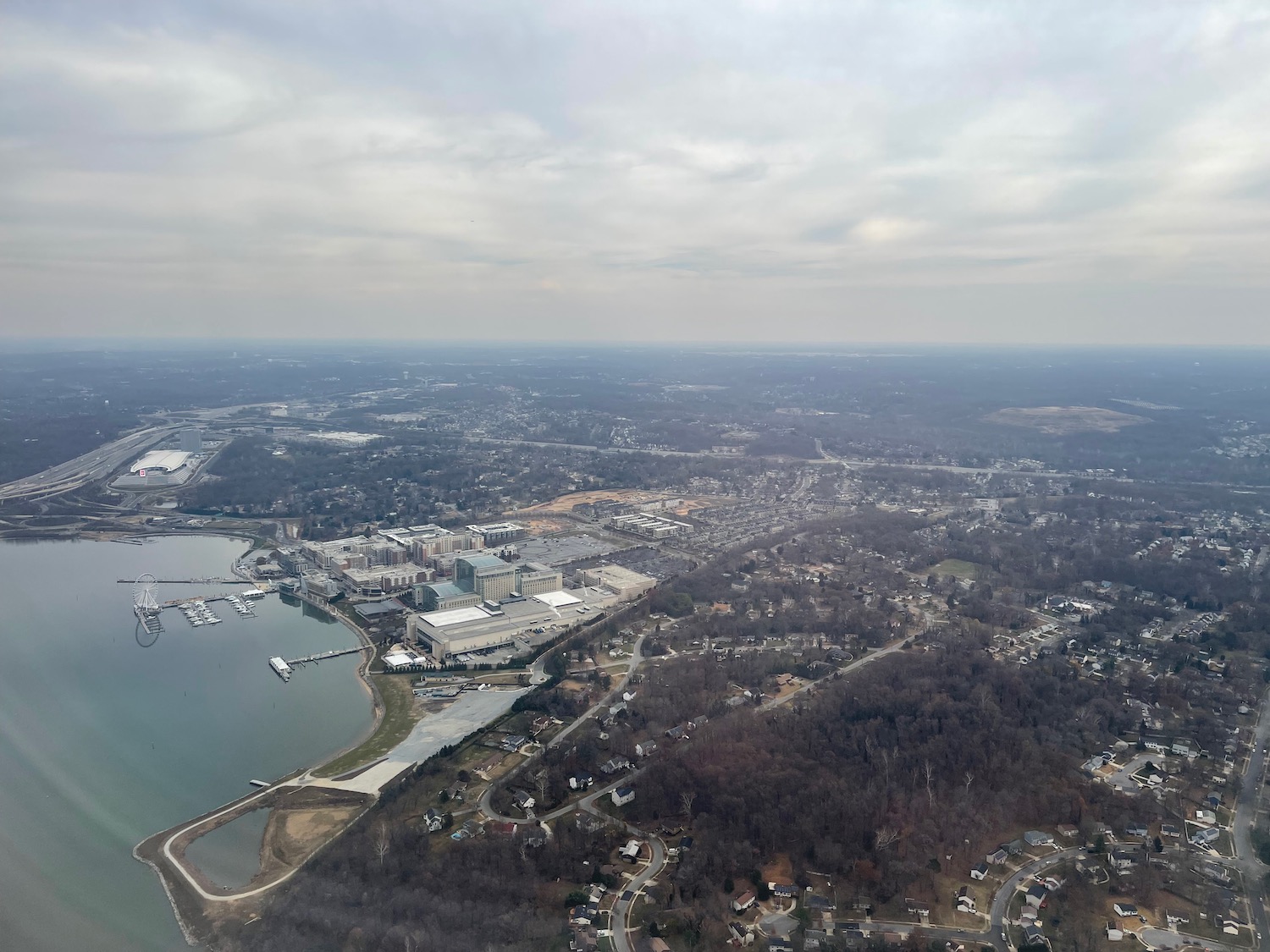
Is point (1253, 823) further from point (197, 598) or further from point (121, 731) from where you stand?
point (197, 598)

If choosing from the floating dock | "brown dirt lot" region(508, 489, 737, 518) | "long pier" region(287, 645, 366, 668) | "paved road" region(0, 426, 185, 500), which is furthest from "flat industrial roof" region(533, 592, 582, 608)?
"paved road" region(0, 426, 185, 500)

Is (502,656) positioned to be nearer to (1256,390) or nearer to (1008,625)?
(1008,625)

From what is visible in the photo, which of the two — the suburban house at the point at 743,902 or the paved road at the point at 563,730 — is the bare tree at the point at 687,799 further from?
the suburban house at the point at 743,902

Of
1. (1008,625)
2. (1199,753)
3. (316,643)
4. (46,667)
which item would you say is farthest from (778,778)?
(46,667)

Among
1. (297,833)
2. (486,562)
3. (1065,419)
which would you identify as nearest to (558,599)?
(486,562)

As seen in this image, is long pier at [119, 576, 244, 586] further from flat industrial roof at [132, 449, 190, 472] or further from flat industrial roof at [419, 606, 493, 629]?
flat industrial roof at [132, 449, 190, 472]
